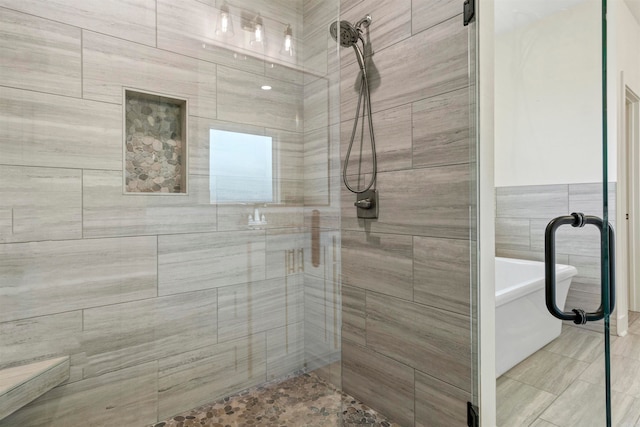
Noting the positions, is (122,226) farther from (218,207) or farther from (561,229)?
(561,229)

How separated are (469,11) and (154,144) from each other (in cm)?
134

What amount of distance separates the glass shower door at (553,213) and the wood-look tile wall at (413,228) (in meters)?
0.15

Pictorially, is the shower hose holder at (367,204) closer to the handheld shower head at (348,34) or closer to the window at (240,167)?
the window at (240,167)

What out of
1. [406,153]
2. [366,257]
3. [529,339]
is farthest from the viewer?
[366,257]

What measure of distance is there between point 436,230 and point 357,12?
1.27m

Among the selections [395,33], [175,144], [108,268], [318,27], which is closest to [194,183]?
[175,144]

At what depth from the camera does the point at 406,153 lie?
1627 millimetres

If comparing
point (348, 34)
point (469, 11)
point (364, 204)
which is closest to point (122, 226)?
point (364, 204)

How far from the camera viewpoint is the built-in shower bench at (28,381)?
102cm

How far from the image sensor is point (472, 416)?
1.38 m

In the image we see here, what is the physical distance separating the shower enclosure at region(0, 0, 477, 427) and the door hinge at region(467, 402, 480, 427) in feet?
0.06

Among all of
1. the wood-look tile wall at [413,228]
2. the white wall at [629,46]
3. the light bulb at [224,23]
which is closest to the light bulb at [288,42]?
the light bulb at [224,23]

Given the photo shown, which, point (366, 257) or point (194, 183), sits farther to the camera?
point (366, 257)

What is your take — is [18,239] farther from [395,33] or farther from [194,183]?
[395,33]
